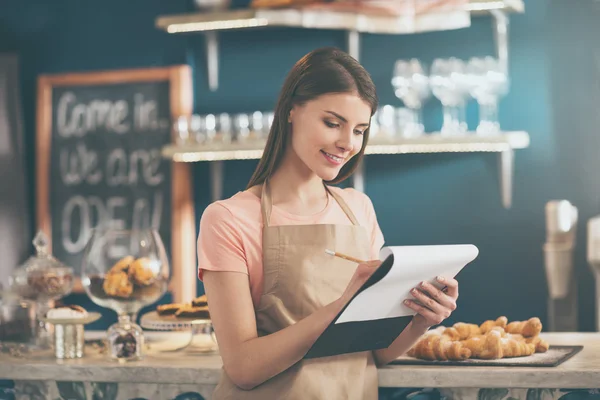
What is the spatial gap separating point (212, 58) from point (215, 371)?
96.4 inches

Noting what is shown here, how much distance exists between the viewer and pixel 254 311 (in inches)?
64.3

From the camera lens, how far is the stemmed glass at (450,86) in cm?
354

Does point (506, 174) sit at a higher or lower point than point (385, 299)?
higher

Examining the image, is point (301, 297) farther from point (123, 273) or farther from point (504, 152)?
point (504, 152)

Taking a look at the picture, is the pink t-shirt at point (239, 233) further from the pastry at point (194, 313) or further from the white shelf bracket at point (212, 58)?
the white shelf bracket at point (212, 58)

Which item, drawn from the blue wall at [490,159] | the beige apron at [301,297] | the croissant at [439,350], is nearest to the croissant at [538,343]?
the croissant at [439,350]

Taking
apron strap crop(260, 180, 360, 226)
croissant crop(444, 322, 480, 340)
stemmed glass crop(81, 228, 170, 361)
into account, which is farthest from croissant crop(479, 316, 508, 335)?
stemmed glass crop(81, 228, 170, 361)

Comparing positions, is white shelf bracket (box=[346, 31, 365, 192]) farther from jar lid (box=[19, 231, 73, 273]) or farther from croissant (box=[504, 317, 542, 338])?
croissant (box=[504, 317, 542, 338])

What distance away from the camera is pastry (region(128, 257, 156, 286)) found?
214 centimetres

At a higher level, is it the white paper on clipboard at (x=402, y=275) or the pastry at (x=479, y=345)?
the white paper on clipboard at (x=402, y=275)

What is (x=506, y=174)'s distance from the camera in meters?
3.76

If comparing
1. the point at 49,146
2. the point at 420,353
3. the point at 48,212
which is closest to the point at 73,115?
the point at 49,146

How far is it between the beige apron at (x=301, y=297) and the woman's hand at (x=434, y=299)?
0.16m

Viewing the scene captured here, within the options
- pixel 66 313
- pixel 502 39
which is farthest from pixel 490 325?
pixel 502 39
